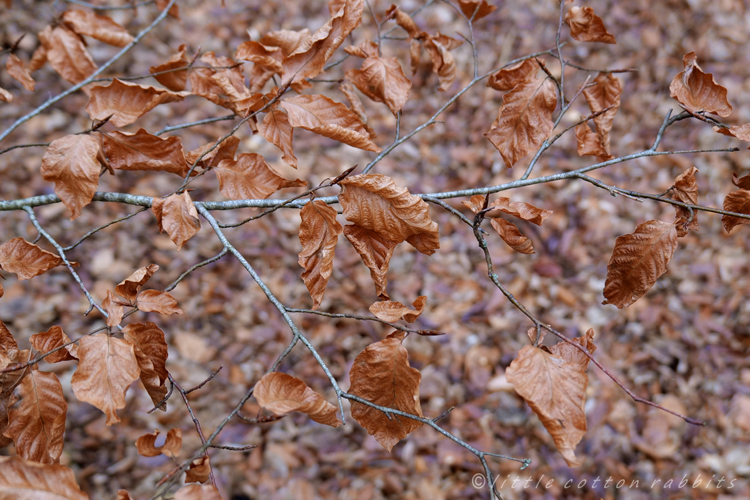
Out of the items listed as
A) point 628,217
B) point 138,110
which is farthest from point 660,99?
point 138,110

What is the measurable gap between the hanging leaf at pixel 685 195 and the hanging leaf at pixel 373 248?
458 mm

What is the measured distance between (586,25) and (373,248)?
0.64 metres

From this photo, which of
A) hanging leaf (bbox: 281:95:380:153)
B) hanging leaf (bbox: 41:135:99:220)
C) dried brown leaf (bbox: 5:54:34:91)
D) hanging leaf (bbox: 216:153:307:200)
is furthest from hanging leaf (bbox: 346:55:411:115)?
dried brown leaf (bbox: 5:54:34:91)

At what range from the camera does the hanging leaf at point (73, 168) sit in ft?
2.11

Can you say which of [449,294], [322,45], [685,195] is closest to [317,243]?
[322,45]

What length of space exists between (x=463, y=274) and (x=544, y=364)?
1492mm

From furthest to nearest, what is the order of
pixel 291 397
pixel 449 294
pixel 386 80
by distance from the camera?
→ 1. pixel 449 294
2. pixel 386 80
3. pixel 291 397

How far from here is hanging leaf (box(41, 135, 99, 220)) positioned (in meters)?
0.64

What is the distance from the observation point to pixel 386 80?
858mm

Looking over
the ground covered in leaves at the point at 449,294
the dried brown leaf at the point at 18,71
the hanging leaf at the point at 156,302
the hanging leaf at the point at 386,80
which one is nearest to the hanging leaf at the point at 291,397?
the hanging leaf at the point at 156,302

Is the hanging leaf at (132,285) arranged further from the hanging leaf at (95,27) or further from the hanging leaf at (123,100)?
the hanging leaf at (95,27)

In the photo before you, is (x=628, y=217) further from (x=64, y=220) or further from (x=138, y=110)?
(x=64, y=220)

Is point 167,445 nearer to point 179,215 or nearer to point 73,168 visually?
point 179,215

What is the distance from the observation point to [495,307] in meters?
1.98
